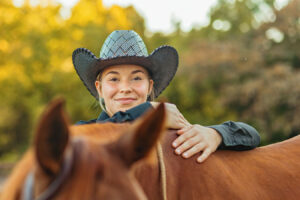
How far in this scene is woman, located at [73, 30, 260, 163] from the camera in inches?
88.4

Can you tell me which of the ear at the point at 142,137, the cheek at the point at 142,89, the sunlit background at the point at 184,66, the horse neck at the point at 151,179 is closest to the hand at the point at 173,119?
the horse neck at the point at 151,179

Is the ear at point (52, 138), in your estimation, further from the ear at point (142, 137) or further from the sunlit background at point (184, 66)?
the sunlit background at point (184, 66)

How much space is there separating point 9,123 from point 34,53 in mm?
4002

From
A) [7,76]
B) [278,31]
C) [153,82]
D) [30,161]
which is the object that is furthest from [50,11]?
[30,161]

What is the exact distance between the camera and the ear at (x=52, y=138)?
1.07m

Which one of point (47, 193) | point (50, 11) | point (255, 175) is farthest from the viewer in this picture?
point (50, 11)

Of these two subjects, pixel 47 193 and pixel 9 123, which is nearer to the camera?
pixel 47 193

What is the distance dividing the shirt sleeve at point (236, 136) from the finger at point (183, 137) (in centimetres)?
24

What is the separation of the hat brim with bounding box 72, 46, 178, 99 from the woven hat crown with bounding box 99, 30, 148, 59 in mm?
57

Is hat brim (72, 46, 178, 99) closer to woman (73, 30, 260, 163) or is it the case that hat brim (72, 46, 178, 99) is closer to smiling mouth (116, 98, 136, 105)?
woman (73, 30, 260, 163)

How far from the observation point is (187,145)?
209 centimetres

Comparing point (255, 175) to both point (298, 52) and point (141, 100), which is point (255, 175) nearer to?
point (141, 100)

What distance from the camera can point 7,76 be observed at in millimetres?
19094

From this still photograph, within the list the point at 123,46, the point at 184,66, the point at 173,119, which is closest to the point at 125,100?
the point at 123,46
